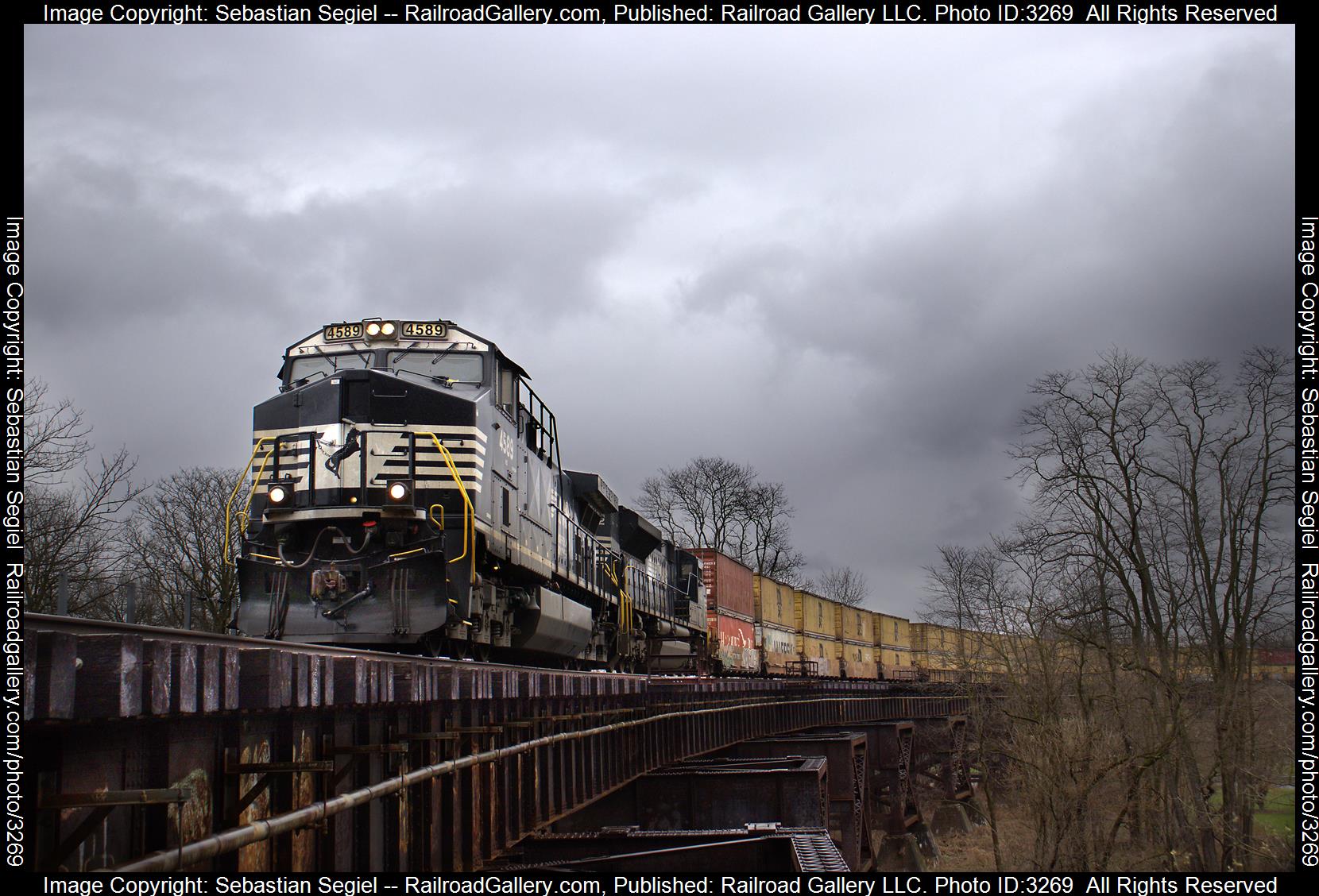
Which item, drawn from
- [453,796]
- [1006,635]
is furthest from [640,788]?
[1006,635]

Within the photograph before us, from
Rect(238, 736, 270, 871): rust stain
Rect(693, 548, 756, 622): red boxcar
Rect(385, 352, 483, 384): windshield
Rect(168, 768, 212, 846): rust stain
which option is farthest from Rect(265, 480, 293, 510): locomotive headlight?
Rect(693, 548, 756, 622): red boxcar

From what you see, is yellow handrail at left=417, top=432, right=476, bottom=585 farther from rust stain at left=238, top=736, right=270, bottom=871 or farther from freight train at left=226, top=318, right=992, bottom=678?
rust stain at left=238, top=736, right=270, bottom=871

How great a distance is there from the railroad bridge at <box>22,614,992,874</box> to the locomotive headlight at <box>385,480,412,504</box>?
3197 millimetres

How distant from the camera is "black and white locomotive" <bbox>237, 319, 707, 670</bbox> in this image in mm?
12570

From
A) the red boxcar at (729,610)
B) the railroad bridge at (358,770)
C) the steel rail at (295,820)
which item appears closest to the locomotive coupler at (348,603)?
the railroad bridge at (358,770)

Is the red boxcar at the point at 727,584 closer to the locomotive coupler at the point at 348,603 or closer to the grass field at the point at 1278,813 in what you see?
the grass field at the point at 1278,813

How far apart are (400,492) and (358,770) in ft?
23.4

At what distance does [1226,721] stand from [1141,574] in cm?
414

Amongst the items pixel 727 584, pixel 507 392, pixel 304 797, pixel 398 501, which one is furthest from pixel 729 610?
pixel 304 797

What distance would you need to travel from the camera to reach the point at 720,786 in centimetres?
1402

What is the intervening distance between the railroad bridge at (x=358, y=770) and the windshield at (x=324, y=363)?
582 cm

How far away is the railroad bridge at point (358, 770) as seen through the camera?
10.9 feet
